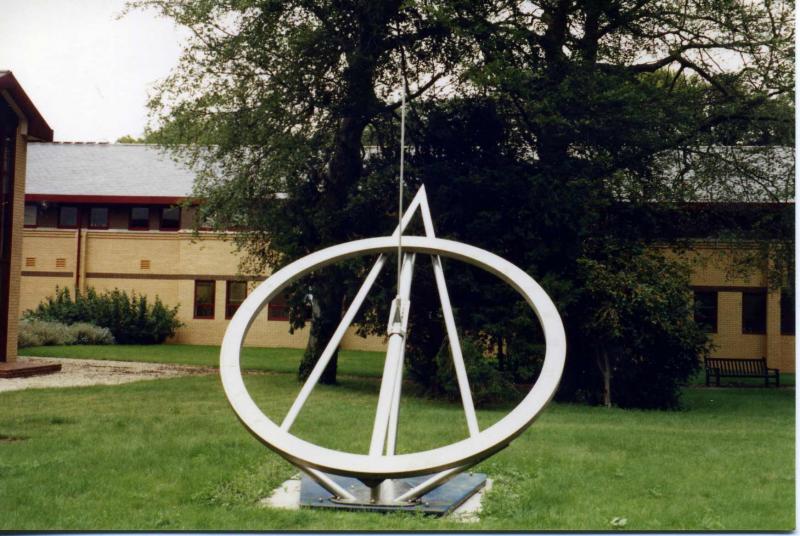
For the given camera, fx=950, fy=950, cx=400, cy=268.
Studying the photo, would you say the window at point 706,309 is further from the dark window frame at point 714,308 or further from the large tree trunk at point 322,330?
the large tree trunk at point 322,330

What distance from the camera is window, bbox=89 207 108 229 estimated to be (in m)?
14.9

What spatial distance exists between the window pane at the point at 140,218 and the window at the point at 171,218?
25 centimetres

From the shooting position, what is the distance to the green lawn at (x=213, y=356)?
13.8 metres

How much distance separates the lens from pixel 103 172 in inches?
544

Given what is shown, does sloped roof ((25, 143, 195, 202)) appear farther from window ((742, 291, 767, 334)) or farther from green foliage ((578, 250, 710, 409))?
window ((742, 291, 767, 334))

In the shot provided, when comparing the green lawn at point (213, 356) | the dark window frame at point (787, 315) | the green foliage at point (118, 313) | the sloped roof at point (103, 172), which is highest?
the sloped roof at point (103, 172)

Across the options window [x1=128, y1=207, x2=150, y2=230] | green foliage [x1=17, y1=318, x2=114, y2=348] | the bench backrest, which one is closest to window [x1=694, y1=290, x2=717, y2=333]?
the bench backrest

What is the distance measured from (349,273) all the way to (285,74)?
2.60 metres

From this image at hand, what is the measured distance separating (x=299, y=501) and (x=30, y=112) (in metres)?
7.19

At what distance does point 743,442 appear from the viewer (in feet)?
28.7

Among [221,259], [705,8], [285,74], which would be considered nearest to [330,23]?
→ [285,74]

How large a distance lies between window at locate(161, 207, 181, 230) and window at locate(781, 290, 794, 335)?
9.51 meters

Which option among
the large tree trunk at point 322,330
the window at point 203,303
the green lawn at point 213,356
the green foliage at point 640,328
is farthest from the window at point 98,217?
the green foliage at point 640,328

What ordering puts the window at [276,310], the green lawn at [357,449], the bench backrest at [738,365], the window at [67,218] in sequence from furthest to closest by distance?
the window at [276,310] < the window at [67,218] < the bench backrest at [738,365] < the green lawn at [357,449]
